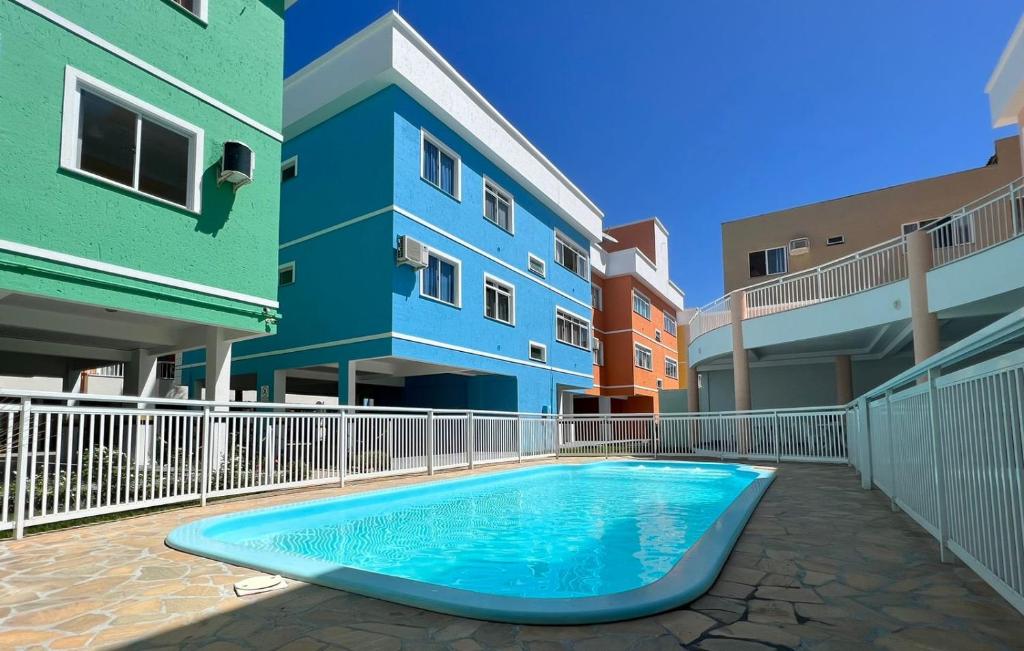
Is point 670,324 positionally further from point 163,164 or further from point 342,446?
point 163,164

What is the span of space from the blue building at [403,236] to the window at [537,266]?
0.29 feet

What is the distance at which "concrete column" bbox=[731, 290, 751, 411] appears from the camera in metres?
17.4

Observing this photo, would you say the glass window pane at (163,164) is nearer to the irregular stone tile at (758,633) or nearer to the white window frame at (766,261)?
the irregular stone tile at (758,633)

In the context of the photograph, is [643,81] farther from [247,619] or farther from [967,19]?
[247,619]

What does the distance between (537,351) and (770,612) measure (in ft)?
54.3

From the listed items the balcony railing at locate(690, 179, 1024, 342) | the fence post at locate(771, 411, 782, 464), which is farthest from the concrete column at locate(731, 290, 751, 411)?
the fence post at locate(771, 411, 782, 464)

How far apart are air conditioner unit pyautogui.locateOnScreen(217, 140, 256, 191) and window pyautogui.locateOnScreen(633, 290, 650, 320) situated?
73.4ft

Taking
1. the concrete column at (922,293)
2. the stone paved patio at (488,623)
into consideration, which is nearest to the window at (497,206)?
the concrete column at (922,293)

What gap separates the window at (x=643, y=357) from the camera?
28.6 meters

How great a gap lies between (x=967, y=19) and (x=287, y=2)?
48.0ft

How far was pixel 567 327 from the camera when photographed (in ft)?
73.4

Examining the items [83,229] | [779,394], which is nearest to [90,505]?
[83,229]

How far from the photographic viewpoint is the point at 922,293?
1230cm

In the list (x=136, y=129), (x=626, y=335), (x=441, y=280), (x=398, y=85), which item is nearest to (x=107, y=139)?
(x=136, y=129)
